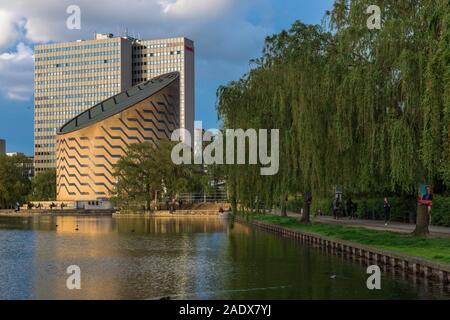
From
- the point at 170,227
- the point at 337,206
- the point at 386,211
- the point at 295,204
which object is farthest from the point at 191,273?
the point at 295,204

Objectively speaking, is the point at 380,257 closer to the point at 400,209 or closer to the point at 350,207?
the point at 400,209

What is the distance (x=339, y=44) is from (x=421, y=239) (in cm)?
951

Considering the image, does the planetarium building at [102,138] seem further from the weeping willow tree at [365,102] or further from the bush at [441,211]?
the bush at [441,211]

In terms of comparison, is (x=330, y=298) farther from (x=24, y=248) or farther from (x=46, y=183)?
(x=46, y=183)

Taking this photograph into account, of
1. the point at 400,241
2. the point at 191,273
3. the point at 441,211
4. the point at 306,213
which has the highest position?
the point at 441,211

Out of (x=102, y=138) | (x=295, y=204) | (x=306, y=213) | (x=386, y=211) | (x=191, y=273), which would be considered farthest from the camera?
(x=102, y=138)

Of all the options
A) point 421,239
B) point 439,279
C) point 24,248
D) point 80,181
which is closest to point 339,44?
point 421,239

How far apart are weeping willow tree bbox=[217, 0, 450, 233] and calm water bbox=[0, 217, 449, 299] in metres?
4.20

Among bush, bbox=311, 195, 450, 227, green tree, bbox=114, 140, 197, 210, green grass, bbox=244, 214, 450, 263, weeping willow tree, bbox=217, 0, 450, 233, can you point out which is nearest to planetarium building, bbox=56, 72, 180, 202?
green tree, bbox=114, 140, 197, 210

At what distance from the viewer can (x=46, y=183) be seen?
15525cm

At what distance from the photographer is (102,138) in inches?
5837

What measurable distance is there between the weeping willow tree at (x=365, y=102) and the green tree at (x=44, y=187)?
124m

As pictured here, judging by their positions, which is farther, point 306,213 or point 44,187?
point 44,187

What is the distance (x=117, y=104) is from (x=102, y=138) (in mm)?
11285
